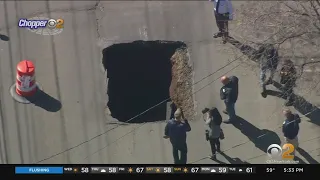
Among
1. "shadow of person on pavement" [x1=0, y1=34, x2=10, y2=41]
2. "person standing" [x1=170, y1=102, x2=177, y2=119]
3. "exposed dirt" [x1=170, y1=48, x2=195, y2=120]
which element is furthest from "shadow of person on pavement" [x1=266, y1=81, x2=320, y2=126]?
"shadow of person on pavement" [x1=0, y1=34, x2=10, y2=41]

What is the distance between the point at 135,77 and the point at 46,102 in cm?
107

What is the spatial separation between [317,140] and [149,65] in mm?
2101

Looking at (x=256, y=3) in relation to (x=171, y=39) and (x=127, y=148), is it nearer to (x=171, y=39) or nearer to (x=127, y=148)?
(x=171, y=39)

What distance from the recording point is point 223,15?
219 inches

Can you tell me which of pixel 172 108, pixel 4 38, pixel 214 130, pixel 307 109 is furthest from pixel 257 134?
pixel 4 38

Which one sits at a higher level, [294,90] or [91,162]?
[294,90]

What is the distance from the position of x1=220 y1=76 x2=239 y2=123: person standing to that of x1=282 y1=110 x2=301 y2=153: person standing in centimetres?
57

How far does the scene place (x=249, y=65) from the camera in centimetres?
550

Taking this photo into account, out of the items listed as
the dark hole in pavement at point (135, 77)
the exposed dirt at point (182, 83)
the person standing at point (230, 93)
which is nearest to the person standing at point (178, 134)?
the exposed dirt at point (182, 83)

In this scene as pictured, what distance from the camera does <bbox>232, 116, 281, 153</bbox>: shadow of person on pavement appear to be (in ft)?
17.4

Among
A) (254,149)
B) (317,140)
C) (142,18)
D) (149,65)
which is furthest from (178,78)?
(317,140)

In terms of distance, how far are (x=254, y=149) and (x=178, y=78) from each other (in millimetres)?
1195

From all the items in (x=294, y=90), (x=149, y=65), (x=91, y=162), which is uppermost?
(x=149, y=65)

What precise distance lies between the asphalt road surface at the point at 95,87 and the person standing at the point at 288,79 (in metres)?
0.12
